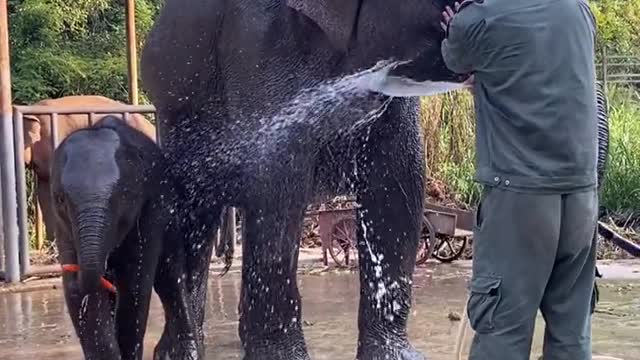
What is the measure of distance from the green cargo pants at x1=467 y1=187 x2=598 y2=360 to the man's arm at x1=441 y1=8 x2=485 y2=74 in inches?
13.8

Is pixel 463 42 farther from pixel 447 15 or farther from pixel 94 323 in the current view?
pixel 94 323

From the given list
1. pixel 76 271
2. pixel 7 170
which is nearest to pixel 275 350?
pixel 76 271

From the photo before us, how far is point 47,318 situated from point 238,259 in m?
2.39

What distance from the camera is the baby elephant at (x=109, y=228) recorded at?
13.6 feet

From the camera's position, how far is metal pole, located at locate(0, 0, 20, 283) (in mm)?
7715

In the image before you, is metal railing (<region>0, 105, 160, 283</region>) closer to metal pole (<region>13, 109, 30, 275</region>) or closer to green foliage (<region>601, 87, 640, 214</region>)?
metal pole (<region>13, 109, 30, 275</region>)

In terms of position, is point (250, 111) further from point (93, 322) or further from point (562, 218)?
point (562, 218)

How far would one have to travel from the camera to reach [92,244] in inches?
161

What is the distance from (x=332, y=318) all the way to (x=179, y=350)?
143cm

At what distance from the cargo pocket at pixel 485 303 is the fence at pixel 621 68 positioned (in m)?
12.6

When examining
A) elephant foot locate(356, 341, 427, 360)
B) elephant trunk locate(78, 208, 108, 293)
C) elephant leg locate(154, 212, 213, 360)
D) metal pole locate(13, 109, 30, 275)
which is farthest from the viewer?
metal pole locate(13, 109, 30, 275)

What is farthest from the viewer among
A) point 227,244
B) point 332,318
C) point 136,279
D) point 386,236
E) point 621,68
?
point 621,68

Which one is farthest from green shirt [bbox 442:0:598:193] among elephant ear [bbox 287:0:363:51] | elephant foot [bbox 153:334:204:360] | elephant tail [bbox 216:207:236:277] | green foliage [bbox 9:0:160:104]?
green foliage [bbox 9:0:160:104]

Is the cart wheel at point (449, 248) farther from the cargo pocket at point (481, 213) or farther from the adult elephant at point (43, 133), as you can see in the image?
the cargo pocket at point (481, 213)
